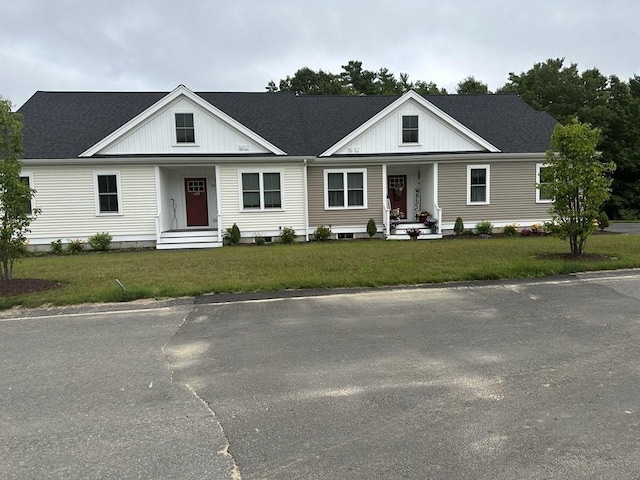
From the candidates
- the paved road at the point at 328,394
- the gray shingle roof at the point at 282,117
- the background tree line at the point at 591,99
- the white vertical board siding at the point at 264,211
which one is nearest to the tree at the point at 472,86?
the background tree line at the point at 591,99

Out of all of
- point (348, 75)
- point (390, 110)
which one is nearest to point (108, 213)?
point (390, 110)

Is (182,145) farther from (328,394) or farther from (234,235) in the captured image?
(328,394)

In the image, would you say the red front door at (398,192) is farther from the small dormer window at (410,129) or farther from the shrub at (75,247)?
the shrub at (75,247)

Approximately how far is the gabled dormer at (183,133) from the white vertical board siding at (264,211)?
0.68 metres

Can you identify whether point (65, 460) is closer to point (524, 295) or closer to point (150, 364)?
point (150, 364)

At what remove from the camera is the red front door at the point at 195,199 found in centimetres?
1900

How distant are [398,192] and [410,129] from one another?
282 cm

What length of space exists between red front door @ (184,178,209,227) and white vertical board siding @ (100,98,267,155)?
1.93 m

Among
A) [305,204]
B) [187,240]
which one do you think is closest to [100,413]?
[187,240]

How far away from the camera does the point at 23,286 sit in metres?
8.88

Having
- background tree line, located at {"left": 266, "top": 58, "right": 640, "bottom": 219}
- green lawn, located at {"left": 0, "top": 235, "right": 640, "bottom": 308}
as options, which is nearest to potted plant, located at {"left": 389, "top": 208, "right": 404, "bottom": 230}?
green lawn, located at {"left": 0, "top": 235, "right": 640, "bottom": 308}

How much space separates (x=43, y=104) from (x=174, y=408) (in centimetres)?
2011

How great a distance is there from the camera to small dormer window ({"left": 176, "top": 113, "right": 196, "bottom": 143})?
1727 centimetres

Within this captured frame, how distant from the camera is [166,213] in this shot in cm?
1823
